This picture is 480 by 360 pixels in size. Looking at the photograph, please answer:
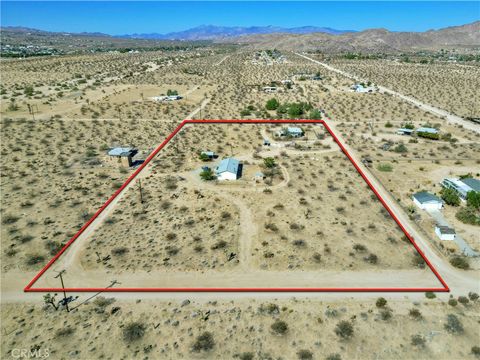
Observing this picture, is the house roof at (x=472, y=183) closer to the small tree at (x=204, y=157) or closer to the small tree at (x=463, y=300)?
the small tree at (x=463, y=300)

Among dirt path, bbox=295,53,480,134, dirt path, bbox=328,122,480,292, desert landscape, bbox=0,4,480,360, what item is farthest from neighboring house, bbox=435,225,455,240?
dirt path, bbox=295,53,480,134

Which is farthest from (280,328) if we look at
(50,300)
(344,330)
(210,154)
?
(210,154)

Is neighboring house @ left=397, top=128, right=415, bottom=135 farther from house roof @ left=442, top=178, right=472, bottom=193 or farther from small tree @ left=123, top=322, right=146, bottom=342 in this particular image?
small tree @ left=123, top=322, right=146, bottom=342

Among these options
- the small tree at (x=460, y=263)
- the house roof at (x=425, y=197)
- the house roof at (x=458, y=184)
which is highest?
the house roof at (x=458, y=184)

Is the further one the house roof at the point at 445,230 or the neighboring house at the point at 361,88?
the neighboring house at the point at 361,88

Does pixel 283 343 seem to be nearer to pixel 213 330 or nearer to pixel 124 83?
pixel 213 330

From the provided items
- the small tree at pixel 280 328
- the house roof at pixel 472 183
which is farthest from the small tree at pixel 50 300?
the house roof at pixel 472 183

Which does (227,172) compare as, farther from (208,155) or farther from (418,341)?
(418,341)
